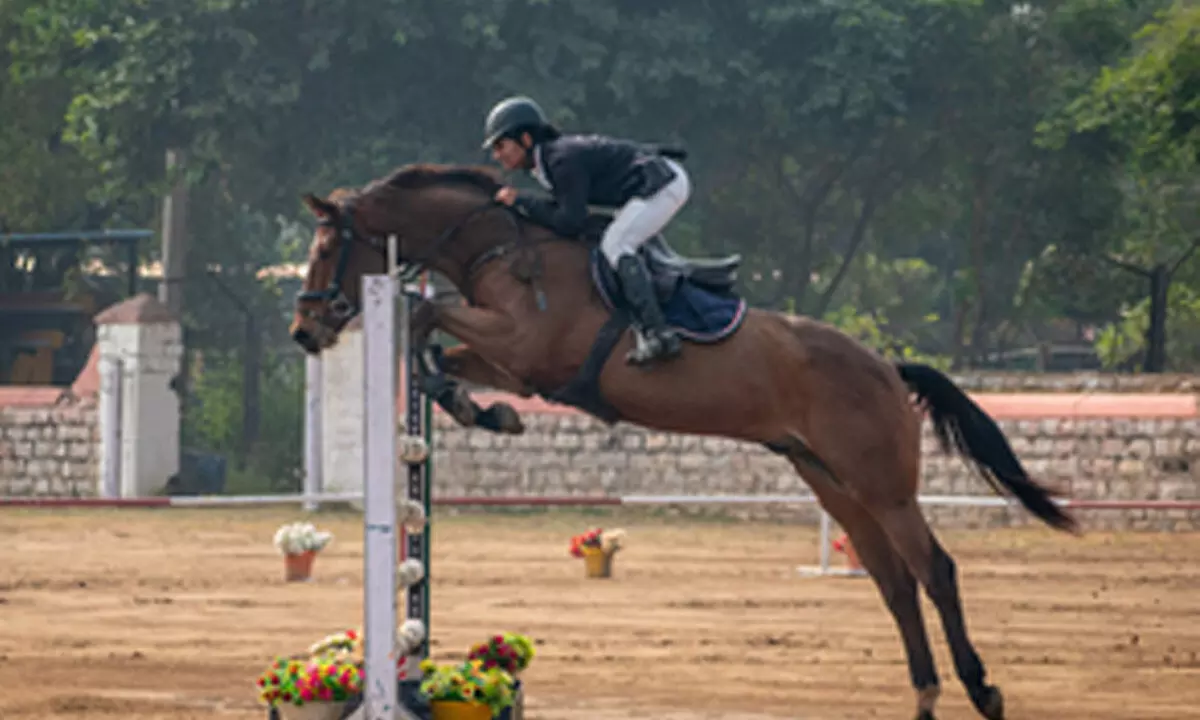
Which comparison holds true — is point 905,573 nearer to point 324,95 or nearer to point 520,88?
point 520,88

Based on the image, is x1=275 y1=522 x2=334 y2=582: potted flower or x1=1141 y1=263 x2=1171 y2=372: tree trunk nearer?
x1=275 y1=522 x2=334 y2=582: potted flower

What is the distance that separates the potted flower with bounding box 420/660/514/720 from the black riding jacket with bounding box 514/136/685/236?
221 cm

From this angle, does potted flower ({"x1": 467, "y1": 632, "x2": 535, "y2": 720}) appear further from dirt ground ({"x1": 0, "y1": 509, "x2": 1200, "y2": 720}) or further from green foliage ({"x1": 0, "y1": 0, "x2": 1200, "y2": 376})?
green foliage ({"x1": 0, "y1": 0, "x2": 1200, "y2": 376})

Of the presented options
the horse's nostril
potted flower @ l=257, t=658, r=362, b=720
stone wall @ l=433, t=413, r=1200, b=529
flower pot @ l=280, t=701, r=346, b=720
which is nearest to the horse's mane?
the horse's nostril

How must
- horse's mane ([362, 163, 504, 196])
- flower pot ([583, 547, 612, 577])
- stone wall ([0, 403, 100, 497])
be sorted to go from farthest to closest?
stone wall ([0, 403, 100, 497]), flower pot ([583, 547, 612, 577]), horse's mane ([362, 163, 504, 196])

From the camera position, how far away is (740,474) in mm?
24750

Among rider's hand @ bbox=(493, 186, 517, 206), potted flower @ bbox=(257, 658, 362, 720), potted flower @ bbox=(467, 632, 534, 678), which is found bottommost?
potted flower @ bbox=(257, 658, 362, 720)

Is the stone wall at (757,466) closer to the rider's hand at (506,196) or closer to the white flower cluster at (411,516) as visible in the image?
the rider's hand at (506,196)

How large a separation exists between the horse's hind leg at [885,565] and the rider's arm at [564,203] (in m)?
1.80

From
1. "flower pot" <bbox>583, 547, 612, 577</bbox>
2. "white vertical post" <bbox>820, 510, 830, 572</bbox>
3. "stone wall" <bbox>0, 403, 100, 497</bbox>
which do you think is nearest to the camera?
"white vertical post" <bbox>820, 510, 830, 572</bbox>

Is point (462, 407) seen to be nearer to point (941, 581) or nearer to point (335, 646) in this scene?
point (335, 646)

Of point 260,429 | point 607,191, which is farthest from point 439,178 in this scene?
point 260,429

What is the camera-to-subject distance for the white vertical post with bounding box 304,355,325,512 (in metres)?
25.3

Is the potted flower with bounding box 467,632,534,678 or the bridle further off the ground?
the bridle
